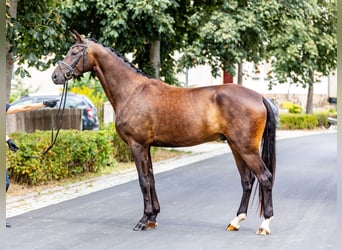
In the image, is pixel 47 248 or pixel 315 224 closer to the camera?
pixel 47 248

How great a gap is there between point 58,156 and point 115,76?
13.4 feet

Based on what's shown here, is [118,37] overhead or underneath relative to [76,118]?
overhead

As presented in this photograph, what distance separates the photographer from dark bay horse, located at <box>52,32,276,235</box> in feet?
23.8

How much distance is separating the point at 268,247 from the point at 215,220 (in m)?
1.71

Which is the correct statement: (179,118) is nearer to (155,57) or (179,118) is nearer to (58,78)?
(58,78)

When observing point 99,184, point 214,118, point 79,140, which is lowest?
point 99,184

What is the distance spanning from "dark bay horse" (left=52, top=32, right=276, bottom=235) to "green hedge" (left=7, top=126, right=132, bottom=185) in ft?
8.19

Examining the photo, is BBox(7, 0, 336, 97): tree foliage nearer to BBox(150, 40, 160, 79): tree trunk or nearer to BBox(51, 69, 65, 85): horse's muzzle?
BBox(150, 40, 160, 79): tree trunk

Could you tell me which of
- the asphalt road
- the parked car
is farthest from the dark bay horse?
the parked car

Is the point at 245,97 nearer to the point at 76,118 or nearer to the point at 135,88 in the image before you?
the point at 135,88

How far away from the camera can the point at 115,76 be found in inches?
312

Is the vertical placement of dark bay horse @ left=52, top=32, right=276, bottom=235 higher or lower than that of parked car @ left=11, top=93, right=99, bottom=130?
higher

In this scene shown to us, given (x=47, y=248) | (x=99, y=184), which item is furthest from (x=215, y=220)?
(x=99, y=184)

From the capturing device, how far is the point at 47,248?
6.32m
